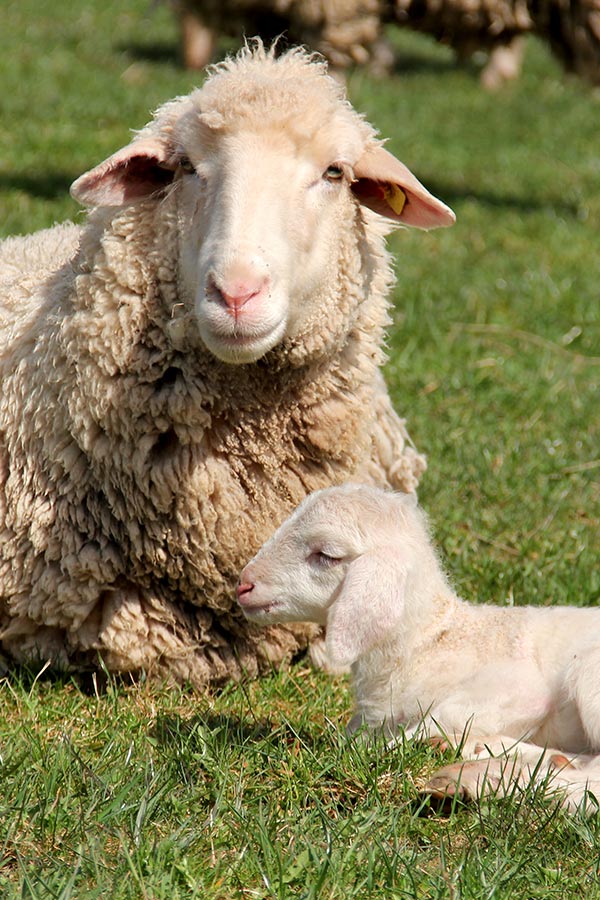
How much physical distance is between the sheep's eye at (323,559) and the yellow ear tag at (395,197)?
3.62 ft

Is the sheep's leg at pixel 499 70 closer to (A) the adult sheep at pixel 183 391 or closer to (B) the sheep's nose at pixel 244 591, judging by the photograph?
(A) the adult sheep at pixel 183 391

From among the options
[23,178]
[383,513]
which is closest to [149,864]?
[383,513]

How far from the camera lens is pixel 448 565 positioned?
4.28 m

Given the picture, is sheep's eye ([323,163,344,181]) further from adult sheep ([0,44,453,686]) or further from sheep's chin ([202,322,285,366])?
sheep's chin ([202,322,285,366])

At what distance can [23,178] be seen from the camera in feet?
24.8

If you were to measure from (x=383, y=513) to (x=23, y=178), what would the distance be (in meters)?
5.09

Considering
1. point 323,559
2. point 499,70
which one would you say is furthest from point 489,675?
point 499,70

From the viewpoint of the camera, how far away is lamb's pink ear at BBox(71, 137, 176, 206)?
3451mm

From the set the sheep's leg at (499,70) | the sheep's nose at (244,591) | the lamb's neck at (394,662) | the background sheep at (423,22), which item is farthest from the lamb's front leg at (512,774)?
the sheep's leg at (499,70)

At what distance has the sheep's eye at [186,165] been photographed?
3408 millimetres

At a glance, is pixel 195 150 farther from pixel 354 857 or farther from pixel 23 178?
pixel 23 178

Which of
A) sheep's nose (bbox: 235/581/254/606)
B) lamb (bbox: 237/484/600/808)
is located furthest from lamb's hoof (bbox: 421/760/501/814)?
sheep's nose (bbox: 235/581/254/606)

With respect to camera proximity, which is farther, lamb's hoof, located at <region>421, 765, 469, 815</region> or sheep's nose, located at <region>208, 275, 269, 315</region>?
sheep's nose, located at <region>208, 275, 269, 315</region>

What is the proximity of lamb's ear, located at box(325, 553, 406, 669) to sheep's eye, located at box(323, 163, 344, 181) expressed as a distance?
1.07 metres
